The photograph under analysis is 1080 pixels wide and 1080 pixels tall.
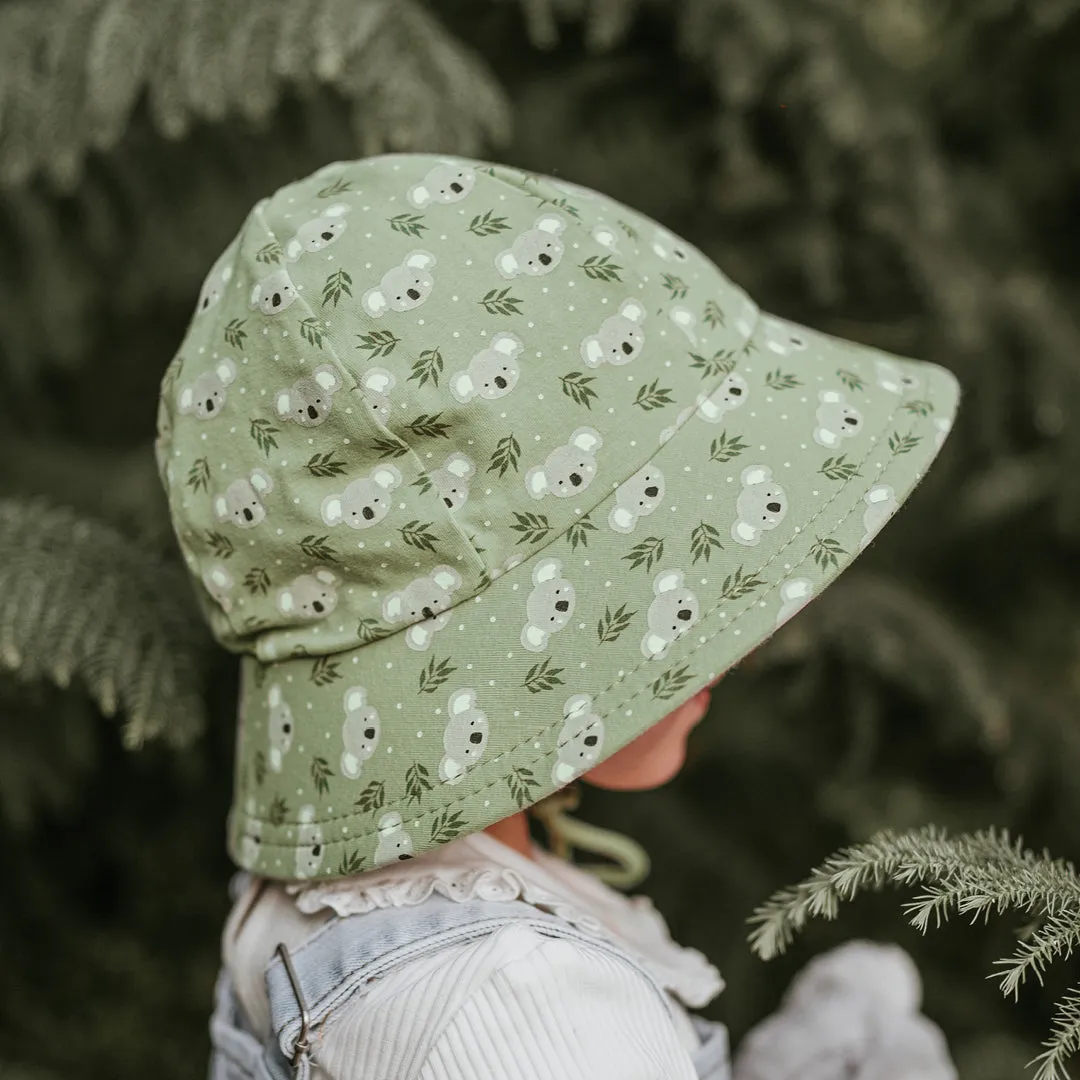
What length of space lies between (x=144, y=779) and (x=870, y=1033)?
51.9 inches

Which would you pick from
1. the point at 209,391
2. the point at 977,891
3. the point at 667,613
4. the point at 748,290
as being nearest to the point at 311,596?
the point at 209,391

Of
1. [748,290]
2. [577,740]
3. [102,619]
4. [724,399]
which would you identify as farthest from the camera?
[748,290]

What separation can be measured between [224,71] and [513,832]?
94 cm

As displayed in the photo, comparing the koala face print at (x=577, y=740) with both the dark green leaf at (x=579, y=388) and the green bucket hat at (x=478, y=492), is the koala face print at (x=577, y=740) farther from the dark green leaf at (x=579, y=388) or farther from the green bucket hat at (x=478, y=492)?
the dark green leaf at (x=579, y=388)

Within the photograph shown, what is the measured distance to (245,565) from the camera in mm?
1041

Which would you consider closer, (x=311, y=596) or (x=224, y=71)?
(x=311, y=596)

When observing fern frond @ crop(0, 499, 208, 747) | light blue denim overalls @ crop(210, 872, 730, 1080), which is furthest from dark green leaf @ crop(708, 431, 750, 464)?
fern frond @ crop(0, 499, 208, 747)

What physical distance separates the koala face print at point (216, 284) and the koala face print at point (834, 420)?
57 centimetres

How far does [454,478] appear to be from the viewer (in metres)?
0.97

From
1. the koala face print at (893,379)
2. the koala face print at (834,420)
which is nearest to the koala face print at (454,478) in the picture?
the koala face print at (834,420)

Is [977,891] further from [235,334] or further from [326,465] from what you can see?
[235,334]

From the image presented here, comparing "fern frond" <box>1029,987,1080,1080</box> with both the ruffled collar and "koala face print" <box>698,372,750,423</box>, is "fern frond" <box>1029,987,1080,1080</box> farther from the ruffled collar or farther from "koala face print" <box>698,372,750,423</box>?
"koala face print" <box>698,372,750,423</box>

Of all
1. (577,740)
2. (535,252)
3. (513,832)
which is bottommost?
(513,832)

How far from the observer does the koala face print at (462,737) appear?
0.94 meters
